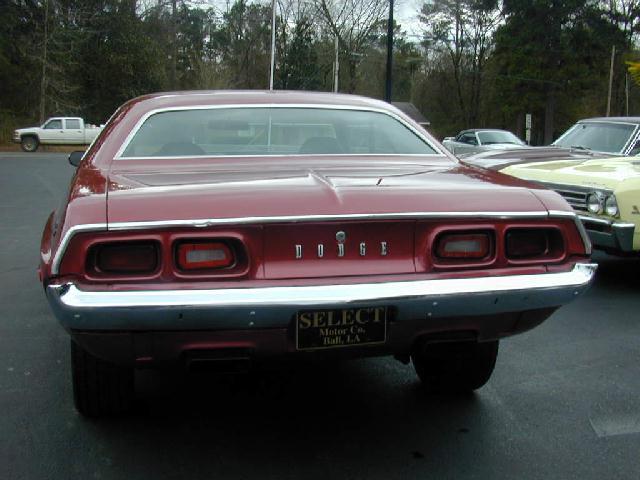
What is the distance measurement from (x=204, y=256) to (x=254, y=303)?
0.27 meters

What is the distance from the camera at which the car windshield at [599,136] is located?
8.09 metres

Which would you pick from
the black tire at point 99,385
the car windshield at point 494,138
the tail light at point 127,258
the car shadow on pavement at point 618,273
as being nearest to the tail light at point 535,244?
the tail light at point 127,258

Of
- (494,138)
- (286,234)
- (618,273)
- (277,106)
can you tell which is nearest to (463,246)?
(286,234)

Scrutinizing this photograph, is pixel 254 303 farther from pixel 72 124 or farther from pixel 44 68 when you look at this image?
pixel 44 68

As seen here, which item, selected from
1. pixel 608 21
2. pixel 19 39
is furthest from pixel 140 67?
pixel 608 21

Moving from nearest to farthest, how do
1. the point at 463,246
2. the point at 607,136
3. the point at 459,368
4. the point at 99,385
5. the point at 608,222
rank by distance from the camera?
1. the point at 463,246
2. the point at 99,385
3. the point at 459,368
4. the point at 608,222
5. the point at 607,136

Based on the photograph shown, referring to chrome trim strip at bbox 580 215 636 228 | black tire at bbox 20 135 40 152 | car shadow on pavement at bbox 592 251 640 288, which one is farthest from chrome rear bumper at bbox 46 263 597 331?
black tire at bbox 20 135 40 152

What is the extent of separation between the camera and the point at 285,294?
8.21 feet

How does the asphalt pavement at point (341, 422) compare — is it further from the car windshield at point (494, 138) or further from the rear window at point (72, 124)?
the rear window at point (72, 124)

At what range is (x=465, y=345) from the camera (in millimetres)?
3139

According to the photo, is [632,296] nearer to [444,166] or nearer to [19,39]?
[444,166]

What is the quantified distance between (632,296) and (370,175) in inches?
148

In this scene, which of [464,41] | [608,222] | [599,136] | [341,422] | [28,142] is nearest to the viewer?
[341,422]

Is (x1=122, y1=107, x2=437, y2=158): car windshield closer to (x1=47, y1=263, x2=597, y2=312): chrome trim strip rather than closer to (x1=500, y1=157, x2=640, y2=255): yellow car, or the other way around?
(x1=47, y1=263, x2=597, y2=312): chrome trim strip
